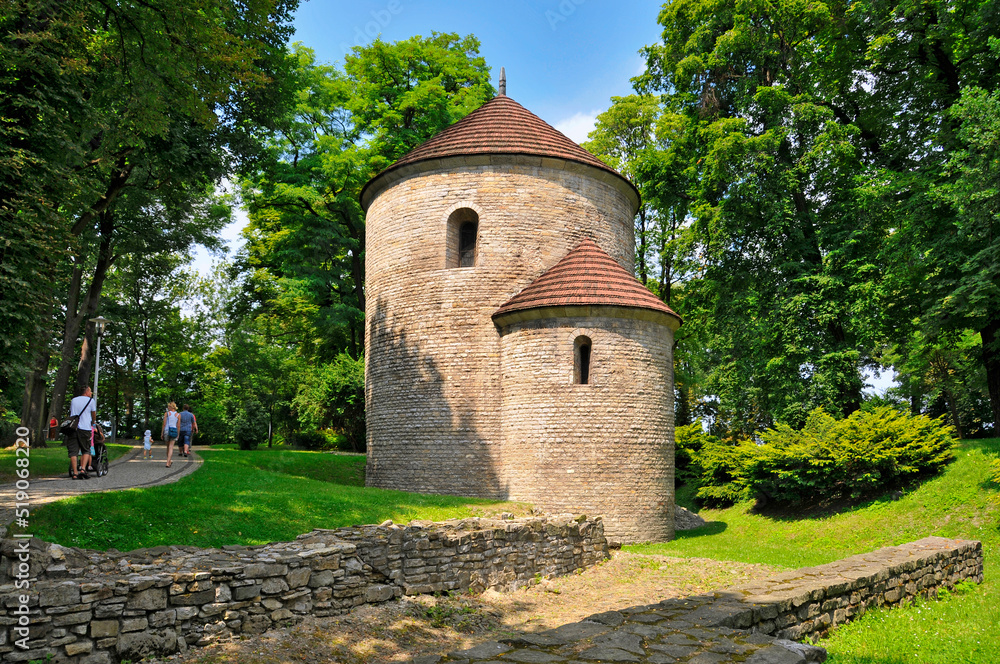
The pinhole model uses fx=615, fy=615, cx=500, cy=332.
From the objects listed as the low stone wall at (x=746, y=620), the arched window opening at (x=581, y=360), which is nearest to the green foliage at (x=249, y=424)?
the arched window opening at (x=581, y=360)

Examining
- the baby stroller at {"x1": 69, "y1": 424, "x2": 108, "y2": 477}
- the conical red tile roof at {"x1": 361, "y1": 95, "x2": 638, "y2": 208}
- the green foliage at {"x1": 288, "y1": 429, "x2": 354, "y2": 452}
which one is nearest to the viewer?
the baby stroller at {"x1": 69, "y1": 424, "x2": 108, "y2": 477}

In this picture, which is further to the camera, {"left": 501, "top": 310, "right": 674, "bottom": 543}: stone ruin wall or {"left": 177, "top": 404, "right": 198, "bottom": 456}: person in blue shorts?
{"left": 177, "top": 404, "right": 198, "bottom": 456}: person in blue shorts

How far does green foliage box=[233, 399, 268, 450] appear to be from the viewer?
84.7 feet

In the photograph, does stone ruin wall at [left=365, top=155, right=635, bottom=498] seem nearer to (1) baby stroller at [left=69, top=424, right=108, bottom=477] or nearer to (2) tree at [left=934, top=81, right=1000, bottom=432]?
(1) baby stroller at [left=69, top=424, right=108, bottom=477]

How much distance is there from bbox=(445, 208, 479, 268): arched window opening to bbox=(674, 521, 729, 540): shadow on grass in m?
9.23

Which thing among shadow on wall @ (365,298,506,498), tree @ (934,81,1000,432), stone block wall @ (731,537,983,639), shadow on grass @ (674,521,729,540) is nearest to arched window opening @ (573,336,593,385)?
shadow on wall @ (365,298,506,498)

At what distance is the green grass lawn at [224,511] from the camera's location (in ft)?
23.0

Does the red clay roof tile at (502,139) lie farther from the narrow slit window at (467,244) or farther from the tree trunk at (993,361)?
the tree trunk at (993,361)

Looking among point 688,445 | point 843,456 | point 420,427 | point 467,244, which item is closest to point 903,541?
point 843,456

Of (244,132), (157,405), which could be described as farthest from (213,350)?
(244,132)

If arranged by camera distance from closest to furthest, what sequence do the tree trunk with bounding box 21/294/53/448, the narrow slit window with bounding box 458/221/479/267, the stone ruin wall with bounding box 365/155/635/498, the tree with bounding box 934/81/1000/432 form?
the tree with bounding box 934/81/1000/432
the stone ruin wall with bounding box 365/155/635/498
the narrow slit window with bounding box 458/221/479/267
the tree trunk with bounding box 21/294/53/448

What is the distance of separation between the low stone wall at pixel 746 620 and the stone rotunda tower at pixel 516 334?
5445mm

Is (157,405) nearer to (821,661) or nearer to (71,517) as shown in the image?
(71,517)

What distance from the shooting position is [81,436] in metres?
10.3
